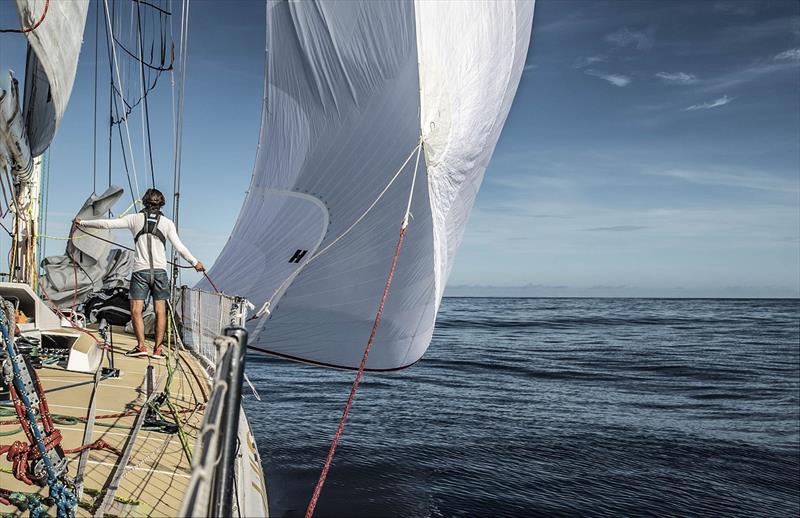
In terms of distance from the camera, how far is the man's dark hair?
6.31 meters

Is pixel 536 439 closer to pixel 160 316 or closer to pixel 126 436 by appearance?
pixel 160 316

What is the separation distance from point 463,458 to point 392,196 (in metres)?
5.08

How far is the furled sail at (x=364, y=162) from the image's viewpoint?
575 centimetres

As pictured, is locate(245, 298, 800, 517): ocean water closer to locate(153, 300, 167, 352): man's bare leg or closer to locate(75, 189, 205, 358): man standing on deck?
locate(153, 300, 167, 352): man's bare leg

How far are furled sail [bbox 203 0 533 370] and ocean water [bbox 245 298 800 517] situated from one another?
201cm

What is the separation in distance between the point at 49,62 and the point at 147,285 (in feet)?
8.24

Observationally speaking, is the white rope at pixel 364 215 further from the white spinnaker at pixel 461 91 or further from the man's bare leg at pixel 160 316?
the man's bare leg at pixel 160 316

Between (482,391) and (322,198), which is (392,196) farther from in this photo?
(482,391)

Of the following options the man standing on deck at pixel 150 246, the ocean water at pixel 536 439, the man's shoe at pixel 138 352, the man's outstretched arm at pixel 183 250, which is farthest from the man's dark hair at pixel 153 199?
the ocean water at pixel 536 439

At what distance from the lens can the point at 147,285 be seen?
646 cm

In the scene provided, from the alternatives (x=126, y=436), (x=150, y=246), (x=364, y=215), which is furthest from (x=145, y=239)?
(x=126, y=436)

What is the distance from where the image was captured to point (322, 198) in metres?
6.74

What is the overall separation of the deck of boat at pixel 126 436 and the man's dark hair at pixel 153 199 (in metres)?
1.74

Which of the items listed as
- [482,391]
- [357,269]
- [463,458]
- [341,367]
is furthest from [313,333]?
[482,391]
